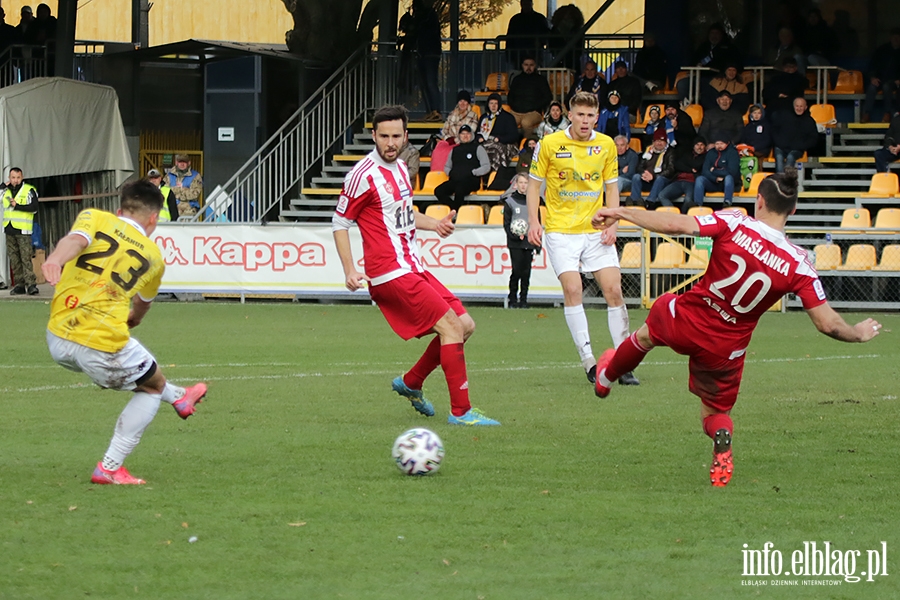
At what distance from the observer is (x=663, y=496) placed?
6156mm

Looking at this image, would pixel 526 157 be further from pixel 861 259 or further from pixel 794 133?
pixel 861 259

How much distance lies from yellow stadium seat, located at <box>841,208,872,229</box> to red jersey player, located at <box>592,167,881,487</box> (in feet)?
44.8

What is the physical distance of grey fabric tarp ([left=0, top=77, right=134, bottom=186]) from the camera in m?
23.0

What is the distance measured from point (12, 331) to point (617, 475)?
1034cm

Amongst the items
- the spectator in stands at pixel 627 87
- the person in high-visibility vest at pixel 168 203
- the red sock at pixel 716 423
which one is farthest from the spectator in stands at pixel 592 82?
the red sock at pixel 716 423

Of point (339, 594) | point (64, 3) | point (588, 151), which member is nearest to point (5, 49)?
point (64, 3)

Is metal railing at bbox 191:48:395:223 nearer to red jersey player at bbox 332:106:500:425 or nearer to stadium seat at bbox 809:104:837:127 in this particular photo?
stadium seat at bbox 809:104:837:127

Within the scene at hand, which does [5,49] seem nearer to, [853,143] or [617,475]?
[853,143]

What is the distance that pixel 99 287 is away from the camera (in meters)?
6.21

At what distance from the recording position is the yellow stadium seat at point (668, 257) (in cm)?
1908

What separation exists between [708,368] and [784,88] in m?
16.9

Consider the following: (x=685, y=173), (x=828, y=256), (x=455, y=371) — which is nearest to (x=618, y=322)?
(x=455, y=371)

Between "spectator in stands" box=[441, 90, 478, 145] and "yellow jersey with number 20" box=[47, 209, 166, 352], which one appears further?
"spectator in stands" box=[441, 90, 478, 145]

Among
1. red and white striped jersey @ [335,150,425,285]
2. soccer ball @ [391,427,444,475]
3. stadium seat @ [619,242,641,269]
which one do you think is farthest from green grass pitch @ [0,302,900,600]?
stadium seat @ [619,242,641,269]
